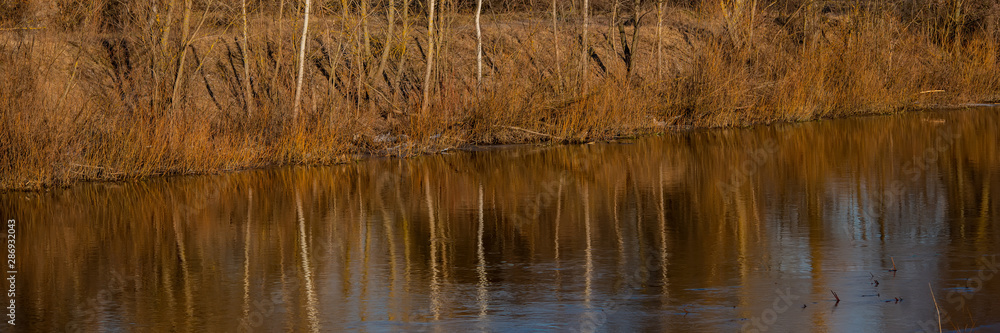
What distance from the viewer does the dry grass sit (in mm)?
17750

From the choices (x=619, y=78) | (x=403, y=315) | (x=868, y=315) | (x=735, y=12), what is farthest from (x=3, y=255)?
(x=735, y=12)

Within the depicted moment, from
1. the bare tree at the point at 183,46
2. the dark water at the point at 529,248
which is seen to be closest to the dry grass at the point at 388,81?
the bare tree at the point at 183,46

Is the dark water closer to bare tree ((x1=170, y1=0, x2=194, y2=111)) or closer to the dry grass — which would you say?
the dry grass

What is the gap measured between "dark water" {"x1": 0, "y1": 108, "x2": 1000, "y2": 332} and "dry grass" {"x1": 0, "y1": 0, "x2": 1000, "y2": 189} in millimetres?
904

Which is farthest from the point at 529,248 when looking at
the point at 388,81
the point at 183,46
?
the point at 388,81

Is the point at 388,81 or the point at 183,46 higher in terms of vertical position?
the point at 183,46

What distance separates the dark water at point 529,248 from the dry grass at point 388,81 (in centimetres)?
90

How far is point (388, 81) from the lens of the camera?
2983 centimetres

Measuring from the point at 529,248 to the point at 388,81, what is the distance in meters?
19.4

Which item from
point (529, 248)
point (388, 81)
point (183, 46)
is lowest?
point (529, 248)

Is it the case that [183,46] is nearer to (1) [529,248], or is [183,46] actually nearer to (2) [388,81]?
(2) [388,81]

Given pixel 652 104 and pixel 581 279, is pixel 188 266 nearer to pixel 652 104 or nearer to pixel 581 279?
pixel 581 279

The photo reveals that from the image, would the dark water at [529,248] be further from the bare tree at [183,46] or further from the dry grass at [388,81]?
the bare tree at [183,46]


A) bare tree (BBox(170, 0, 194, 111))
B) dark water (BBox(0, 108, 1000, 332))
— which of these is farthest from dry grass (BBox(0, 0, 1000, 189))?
dark water (BBox(0, 108, 1000, 332))
